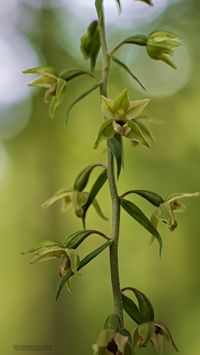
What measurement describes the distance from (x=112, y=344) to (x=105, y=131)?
2.09 ft

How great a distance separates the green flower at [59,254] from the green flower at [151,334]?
27cm

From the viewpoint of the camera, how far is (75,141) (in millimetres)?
8523

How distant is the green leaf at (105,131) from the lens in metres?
1.67

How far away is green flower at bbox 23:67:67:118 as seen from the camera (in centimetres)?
192

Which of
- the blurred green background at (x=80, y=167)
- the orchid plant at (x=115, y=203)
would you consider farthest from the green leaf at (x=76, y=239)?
the blurred green background at (x=80, y=167)

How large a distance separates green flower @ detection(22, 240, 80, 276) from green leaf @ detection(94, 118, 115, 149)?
13.4 inches

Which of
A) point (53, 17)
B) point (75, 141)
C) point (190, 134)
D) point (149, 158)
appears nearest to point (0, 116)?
point (75, 141)

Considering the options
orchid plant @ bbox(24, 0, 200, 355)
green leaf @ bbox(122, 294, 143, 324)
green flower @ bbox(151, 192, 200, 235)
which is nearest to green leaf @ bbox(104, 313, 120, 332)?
orchid plant @ bbox(24, 0, 200, 355)

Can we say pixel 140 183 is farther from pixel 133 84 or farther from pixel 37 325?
pixel 37 325

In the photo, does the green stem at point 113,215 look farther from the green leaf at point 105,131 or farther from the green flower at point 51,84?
the green flower at point 51,84

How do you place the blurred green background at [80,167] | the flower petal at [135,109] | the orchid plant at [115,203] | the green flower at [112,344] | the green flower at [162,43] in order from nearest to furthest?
1. the green flower at [112,344]
2. the orchid plant at [115,203]
3. the flower petal at [135,109]
4. the green flower at [162,43]
5. the blurred green background at [80,167]

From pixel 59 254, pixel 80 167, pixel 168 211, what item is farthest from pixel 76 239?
pixel 80 167

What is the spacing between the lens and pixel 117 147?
5.38ft

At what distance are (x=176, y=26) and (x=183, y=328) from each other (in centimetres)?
430
